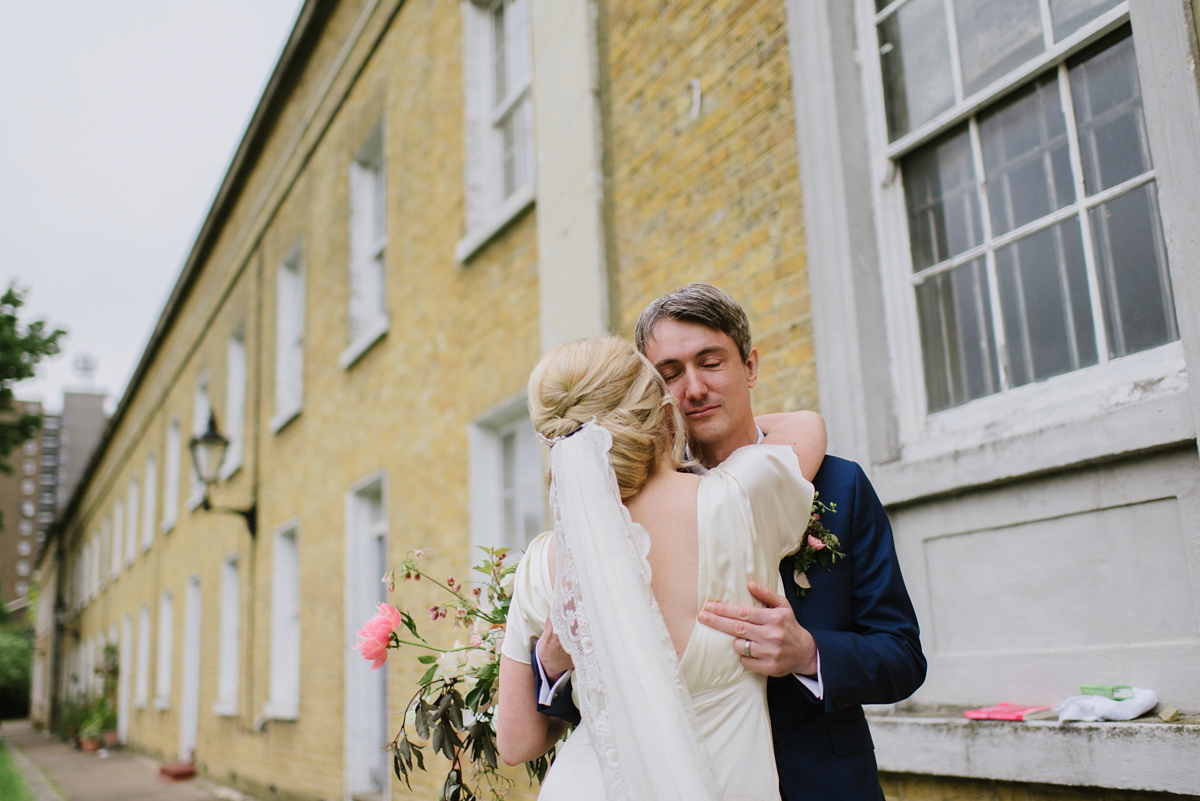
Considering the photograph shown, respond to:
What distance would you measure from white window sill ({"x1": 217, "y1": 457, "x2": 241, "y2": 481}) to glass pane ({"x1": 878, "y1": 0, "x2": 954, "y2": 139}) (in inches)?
415

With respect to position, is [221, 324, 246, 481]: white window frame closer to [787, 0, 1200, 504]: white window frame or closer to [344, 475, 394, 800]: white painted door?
[344, 475, 394, 800]: white painted door

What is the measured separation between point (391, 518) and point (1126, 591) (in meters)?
5.94

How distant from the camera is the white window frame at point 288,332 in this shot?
11047mm

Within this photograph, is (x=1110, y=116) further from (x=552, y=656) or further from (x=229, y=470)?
(x=229, y=470)

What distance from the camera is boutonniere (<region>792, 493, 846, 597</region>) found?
2074 mm

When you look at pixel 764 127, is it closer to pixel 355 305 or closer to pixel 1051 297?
pixel 1051 297

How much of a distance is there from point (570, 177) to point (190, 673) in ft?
42.6

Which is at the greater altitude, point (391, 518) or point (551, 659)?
point (391, 518)

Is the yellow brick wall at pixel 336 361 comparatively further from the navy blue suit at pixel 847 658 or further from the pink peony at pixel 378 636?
the navy blue suit at pixel 847 658

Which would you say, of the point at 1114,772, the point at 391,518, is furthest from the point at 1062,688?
the point at 391,518

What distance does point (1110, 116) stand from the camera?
3.05 m

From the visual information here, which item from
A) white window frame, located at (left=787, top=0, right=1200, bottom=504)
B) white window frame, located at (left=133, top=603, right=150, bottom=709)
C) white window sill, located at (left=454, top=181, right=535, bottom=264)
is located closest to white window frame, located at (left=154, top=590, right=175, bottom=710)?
white window frame, located at (left=133, top=603, right=150, bottom=709)

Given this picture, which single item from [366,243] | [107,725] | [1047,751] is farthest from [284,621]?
[107,725]

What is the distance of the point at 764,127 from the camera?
423 centimetres
